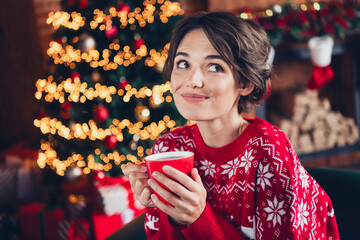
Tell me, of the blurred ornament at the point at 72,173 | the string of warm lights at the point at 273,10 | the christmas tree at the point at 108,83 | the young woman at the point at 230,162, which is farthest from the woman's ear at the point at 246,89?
the string of warm lights at the point at 273,10

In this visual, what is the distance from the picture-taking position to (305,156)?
2.98 meters

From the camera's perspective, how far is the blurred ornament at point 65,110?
2.17 metres

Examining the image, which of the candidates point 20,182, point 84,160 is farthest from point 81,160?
point 20,182

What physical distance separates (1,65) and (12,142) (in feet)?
2.23

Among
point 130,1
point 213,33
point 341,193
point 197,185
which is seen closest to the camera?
point 197,185

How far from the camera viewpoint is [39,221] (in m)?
2.24

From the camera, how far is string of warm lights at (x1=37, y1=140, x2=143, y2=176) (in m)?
2.22

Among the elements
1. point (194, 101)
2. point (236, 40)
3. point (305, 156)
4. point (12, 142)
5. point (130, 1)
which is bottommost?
point (305, 156)

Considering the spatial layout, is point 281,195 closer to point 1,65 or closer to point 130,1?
point 130,1

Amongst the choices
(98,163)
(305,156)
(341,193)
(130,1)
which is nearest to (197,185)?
(341,193)

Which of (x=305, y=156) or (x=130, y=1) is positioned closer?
(x=130, y=1)

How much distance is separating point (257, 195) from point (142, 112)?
137cm

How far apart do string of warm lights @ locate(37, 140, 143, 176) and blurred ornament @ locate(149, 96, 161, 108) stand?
0.86 ft

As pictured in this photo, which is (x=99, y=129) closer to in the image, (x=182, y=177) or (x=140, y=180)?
(x=140, y=180)
